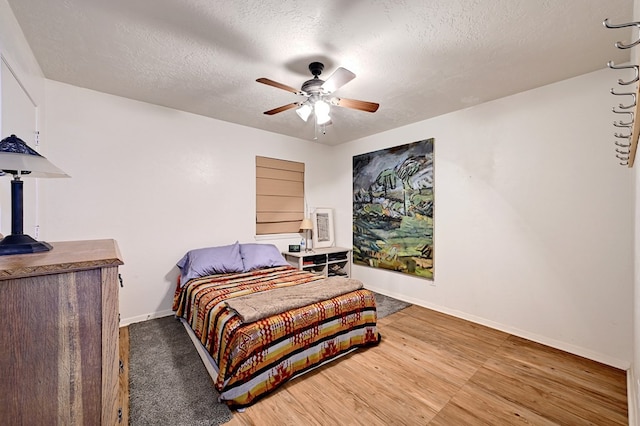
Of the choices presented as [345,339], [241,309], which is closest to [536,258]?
[345,339]

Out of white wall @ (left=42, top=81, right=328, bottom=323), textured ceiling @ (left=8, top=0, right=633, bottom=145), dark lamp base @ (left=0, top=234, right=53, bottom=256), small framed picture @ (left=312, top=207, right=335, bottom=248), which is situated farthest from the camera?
small framed picture @ (left=312, top=207, right=335, bottom=248)

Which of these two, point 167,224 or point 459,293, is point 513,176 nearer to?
point 459,293

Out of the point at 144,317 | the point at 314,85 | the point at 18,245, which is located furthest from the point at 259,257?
the point at 18,245

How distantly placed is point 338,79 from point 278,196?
8.27ft

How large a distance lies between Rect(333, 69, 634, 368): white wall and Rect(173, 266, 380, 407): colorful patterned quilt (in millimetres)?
1462

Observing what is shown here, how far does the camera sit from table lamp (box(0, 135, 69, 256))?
1.06 m

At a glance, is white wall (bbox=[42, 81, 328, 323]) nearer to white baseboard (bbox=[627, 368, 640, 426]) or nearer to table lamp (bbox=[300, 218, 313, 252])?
table lamp (bbox=[300, 218, 313, 252])

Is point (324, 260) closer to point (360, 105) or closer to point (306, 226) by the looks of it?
point (306, 226)

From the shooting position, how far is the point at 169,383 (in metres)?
2.01

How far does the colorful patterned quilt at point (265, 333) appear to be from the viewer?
71.2 inches

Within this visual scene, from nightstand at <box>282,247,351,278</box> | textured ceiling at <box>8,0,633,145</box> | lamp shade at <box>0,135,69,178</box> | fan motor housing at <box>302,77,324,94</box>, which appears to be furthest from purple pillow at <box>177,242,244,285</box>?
fan motor housing at <box>302,77,324,94</box>

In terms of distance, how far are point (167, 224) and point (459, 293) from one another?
369 centimetres

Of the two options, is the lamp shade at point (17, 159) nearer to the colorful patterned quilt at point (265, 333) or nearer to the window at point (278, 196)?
the colorful patterned quilt at point (265, 333)

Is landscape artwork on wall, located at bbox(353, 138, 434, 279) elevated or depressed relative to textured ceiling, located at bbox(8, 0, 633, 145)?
depressed
